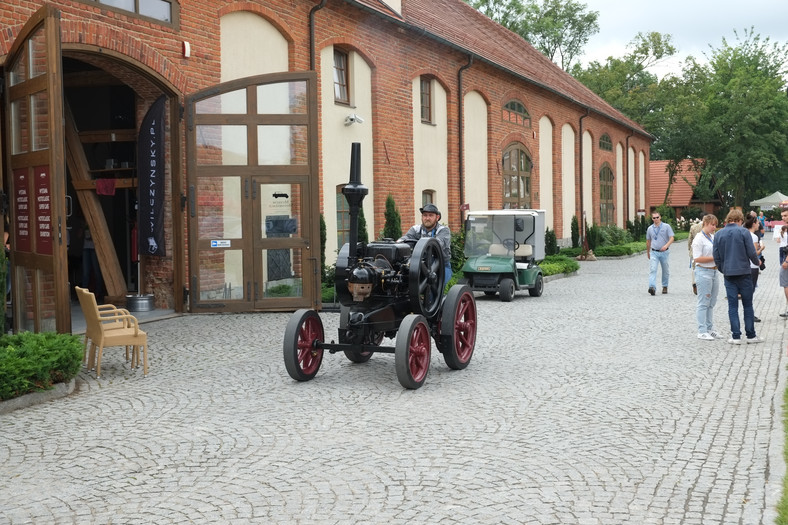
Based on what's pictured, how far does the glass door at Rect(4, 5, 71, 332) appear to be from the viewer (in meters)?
8.56

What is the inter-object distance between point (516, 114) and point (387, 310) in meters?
20.1

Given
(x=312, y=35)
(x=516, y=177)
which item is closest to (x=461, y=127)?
(x=516, y=177)

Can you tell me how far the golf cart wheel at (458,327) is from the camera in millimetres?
8320

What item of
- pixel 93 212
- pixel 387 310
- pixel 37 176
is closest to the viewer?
pixel 387 310

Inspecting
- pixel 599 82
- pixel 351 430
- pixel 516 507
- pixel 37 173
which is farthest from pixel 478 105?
pixel 599 82

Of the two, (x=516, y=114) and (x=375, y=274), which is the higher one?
(x=516, y=114)

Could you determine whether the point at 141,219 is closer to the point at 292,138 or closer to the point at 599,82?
the point at 292,138

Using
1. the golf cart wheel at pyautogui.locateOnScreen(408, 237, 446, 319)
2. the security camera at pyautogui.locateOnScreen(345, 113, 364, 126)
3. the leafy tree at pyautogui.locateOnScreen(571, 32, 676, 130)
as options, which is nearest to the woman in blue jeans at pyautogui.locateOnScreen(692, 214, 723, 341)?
the golf cart wheel at pyautogui.locateOnScreen(408, 237, 446, 319)

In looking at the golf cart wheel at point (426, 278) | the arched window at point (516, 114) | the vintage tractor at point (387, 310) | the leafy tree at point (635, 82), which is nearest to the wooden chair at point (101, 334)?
the vintage tractor at point (387, 310)

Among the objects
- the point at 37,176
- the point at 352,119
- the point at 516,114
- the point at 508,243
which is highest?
the point at 516,114

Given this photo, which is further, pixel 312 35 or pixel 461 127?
pixel 461 127

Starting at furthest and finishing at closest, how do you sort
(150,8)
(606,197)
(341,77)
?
(606,197), (341,77), (150,8)

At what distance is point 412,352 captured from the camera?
7.73 metres

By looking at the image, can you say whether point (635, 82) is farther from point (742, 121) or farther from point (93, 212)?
point (93, 212)
